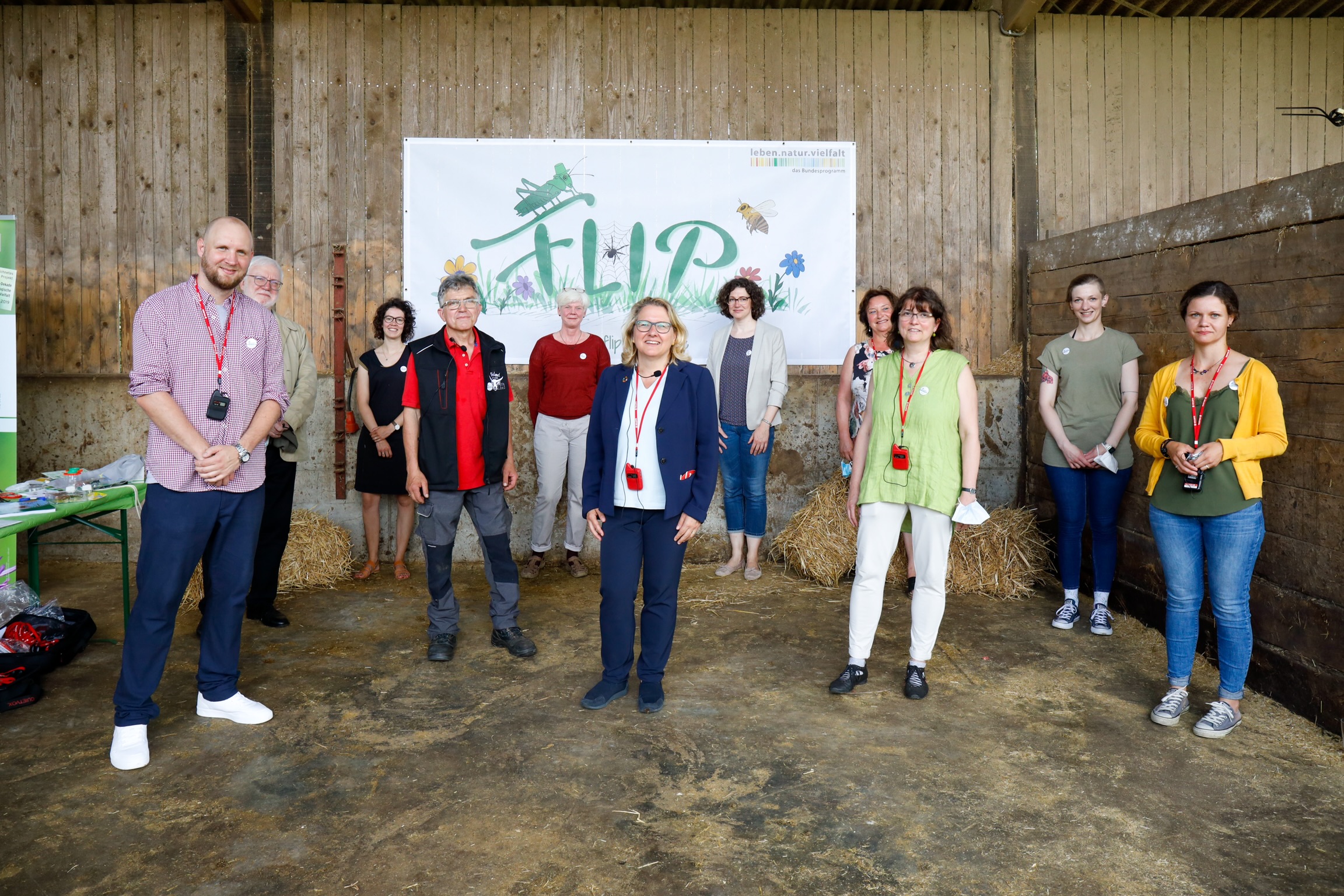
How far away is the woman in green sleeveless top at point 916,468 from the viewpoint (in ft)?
10.8

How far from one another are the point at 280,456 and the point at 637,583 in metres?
1.88

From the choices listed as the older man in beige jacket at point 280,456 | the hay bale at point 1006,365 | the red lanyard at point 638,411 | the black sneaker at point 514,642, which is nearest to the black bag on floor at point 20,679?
the older man in beige jacket at point 280,456

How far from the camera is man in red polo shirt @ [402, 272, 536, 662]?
12.1 ft

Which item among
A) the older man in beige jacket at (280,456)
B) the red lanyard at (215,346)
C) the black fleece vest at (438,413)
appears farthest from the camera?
the older man in beige jacket at (280,456)

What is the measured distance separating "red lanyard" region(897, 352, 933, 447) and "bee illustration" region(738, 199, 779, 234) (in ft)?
8.46

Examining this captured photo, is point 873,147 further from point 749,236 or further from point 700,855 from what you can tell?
point 700,855

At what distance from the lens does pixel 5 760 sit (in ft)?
9.23

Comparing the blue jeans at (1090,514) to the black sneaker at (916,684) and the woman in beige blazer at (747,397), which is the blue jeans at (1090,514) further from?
the woman in beige blazer at (747,397)

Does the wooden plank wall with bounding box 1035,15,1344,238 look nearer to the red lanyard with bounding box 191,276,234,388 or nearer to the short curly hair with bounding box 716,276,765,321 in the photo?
the short curly hair with bounding box 716,276,765,321

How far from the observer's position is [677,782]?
2703 millimetres

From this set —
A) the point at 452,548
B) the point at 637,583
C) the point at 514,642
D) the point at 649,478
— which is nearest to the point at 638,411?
the point at 649,478

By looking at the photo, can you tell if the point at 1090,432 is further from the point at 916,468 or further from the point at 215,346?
the point at 215,346

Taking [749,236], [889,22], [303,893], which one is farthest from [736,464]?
[303,893]

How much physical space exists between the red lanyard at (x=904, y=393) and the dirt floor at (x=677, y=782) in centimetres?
100
